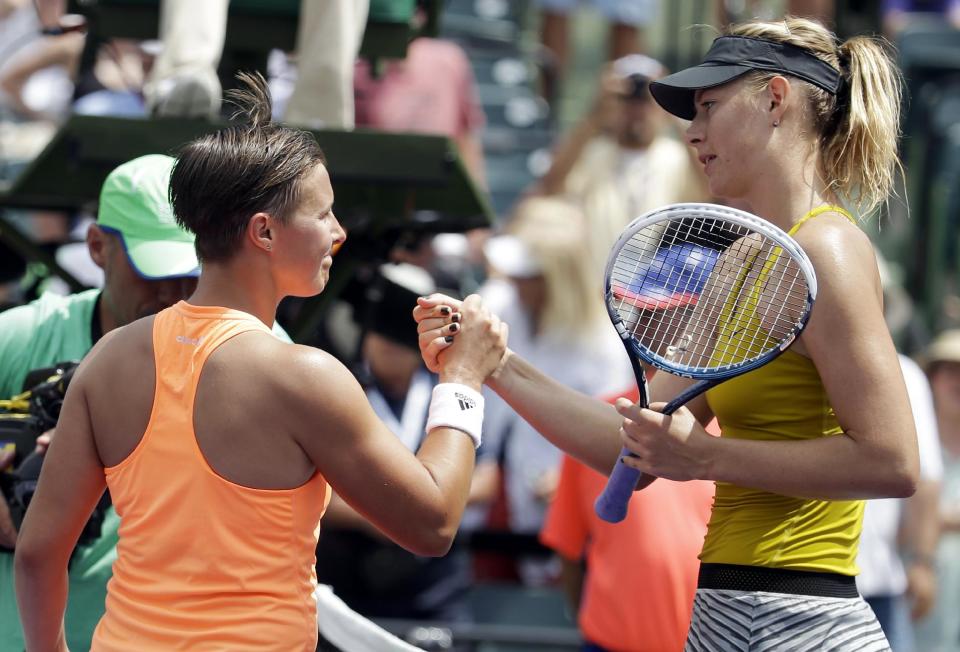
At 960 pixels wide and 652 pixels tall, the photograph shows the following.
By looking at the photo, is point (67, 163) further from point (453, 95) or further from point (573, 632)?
point (453, 95)

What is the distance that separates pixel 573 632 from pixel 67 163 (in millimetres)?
2632

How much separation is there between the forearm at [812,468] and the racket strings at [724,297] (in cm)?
16

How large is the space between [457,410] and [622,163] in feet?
13.6

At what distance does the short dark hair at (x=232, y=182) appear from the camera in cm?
219

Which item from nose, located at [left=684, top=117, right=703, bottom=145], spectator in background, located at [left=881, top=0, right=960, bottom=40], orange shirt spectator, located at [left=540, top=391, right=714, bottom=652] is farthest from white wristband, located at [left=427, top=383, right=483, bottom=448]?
spectator in background, located at [left=881, top=0, right=960, bottom=40]

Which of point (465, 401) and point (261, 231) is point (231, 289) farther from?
point (465, 401)

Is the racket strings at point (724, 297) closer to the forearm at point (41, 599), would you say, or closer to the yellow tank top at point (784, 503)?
the yellow tank top at point (784, 503)

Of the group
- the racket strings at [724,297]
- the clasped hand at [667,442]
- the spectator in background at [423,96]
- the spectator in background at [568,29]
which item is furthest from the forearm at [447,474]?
the spectator in background at [568,29]

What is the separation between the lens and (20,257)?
420cm

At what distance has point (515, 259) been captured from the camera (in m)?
5.84

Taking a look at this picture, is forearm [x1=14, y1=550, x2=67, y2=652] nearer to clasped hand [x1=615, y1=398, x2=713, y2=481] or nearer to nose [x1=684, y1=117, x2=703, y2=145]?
clasped hand [x1=615, y1=398, x2=713, y2=481]

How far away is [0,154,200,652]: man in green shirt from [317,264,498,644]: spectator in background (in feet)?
5.68

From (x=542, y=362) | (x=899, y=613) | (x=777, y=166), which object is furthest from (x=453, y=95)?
(x=777, y=166)

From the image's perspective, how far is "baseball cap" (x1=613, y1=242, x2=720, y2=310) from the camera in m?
2.61
